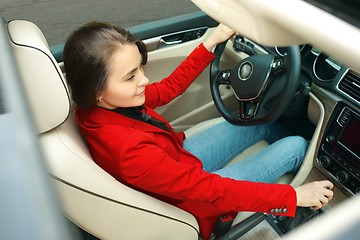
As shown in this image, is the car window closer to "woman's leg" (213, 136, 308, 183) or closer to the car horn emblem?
the car horn emblem

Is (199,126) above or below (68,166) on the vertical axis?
below

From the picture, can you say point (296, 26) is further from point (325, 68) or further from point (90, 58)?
point (325, 68)

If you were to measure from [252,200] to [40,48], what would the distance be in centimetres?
67

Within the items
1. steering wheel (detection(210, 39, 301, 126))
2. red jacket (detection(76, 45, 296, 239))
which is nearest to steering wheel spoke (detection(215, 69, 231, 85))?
steering wheel (detection(210, 39, 301, 126))

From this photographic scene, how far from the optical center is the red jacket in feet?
2.55

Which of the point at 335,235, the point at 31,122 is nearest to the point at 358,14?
the point at 335,235

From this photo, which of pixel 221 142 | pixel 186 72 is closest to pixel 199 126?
pixel 221 142

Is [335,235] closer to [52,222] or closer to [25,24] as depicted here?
[52,222]

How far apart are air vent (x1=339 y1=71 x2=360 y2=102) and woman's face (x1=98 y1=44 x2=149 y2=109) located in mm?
683

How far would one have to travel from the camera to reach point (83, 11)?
189 cm

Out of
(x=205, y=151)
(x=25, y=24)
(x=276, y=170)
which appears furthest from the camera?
(x=205, y=151)

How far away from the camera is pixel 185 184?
2.66 feet

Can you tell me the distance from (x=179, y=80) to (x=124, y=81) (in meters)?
0.46

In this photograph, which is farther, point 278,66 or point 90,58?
point 278,66
